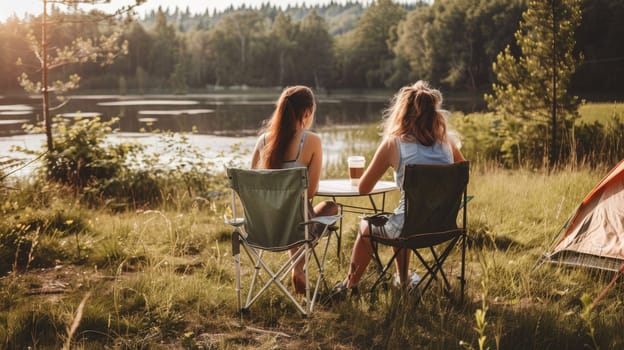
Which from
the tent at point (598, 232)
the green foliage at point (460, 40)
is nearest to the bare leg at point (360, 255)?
the tent at point (598, 232)

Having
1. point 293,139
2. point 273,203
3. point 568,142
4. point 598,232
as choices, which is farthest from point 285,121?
point 568,142

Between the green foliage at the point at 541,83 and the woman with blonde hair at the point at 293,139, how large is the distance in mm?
5945

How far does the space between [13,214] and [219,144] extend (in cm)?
1020

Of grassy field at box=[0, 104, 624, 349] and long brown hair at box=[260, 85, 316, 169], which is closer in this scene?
grassy field at box=[0, 104, 624, 349]

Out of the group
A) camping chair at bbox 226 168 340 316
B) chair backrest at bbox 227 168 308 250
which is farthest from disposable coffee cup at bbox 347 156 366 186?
chair backrest at bbox 227 168 308 250

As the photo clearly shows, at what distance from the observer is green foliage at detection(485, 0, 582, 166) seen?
8117 millimetres

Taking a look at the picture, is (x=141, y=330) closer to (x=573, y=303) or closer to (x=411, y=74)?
(x=573, y=303)

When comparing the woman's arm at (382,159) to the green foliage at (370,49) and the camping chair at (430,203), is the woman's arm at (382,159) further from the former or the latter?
the green foliage at (370,49)

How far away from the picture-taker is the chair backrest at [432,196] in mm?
2617

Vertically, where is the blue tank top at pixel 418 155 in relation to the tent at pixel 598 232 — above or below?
above

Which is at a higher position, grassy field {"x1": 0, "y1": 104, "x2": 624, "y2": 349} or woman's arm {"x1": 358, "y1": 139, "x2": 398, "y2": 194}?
woman's arm {"x1": 358, "y1": 139, "x2": 398, "y2": 194}

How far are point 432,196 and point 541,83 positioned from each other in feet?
22.0

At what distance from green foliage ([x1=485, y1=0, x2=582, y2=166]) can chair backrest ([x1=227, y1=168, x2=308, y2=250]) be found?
248 inches

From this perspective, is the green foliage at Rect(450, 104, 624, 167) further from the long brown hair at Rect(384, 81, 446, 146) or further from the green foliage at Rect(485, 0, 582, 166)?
the long brown hair at Rect(384, 81, 446, 146)
